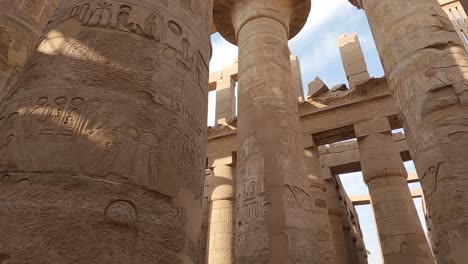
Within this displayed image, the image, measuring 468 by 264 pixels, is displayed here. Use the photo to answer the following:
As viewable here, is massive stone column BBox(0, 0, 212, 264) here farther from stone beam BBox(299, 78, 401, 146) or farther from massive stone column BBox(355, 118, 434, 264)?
stone beam BBox(299, 78, 401, 146)

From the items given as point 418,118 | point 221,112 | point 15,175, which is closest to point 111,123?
point 15,175

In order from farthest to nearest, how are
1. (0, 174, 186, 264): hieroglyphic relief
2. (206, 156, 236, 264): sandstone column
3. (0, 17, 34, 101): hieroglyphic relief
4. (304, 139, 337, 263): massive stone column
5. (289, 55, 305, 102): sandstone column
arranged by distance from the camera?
1. (289, 55, 305, 102): sandstone column
2. (206, 156, 236, 264): sandstone column
3. (304, 139, 337, 263): massive stone column
4. (0, 17, 34, 101): hieroglyphic relief
5. (0, 174, 186, 264): hieroglyphic relief

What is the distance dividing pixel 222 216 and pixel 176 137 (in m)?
8.48

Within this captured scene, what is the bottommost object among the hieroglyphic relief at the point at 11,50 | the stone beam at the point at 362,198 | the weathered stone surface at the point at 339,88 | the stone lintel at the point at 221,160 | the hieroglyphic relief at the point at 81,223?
the hieroglyphic relief at the point at 81,223

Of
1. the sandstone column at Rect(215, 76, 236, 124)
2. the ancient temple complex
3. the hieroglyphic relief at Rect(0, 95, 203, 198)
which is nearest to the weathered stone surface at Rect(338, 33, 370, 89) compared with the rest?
the ancient temple complex

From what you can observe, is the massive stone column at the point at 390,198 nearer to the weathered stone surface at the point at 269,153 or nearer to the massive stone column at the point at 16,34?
the weathered stone surface at the point at 269,153

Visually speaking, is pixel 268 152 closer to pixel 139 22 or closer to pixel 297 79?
pixel 139 22

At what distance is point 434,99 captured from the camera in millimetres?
4281

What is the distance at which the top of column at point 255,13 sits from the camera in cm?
→ 850

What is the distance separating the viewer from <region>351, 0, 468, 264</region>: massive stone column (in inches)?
143

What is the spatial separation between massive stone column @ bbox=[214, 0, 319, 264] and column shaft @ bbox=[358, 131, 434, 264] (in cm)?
349

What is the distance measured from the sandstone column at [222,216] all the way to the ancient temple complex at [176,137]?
12 centimetres

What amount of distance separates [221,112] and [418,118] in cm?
1032

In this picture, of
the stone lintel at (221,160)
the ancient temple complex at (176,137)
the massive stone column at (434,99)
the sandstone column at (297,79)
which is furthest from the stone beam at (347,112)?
the massive stone column at (434,99)
